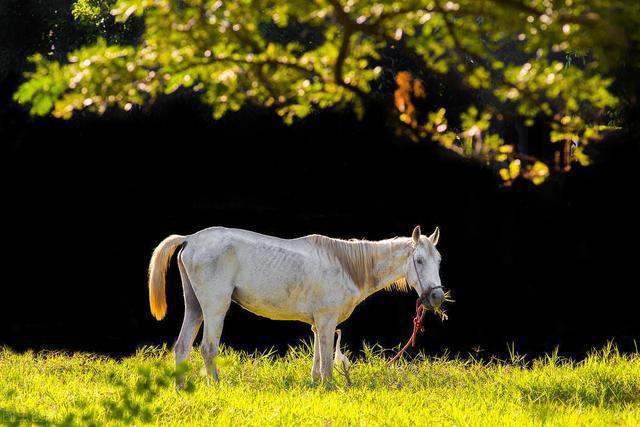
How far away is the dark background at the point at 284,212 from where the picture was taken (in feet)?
39.5

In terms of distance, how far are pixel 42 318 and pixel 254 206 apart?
9.94 feet

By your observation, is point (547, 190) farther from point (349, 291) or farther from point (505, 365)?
point (349, 291)

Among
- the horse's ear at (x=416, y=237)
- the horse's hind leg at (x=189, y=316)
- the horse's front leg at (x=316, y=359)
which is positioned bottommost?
the horse's front leg at (x=316, y=359)

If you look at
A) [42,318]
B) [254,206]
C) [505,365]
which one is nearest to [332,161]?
[254,206]

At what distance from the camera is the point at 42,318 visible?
40.0 feet

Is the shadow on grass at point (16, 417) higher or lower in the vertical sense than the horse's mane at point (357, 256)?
lower

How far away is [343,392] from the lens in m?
8.26

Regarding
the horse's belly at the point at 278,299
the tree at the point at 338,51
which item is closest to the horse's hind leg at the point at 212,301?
the horse's belly at the point at 278,299

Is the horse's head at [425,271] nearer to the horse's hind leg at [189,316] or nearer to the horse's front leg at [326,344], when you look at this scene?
the horse's front leg at [326,344]

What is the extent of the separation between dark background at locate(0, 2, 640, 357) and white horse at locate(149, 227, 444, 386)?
116 inches

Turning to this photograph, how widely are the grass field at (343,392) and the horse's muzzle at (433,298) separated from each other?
82 cm

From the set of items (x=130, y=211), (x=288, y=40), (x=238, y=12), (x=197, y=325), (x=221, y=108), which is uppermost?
(x=288, y=40)

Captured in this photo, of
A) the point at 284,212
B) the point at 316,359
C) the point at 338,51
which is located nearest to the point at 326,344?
the point at 316,359

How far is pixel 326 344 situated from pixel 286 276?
708 millimetres
